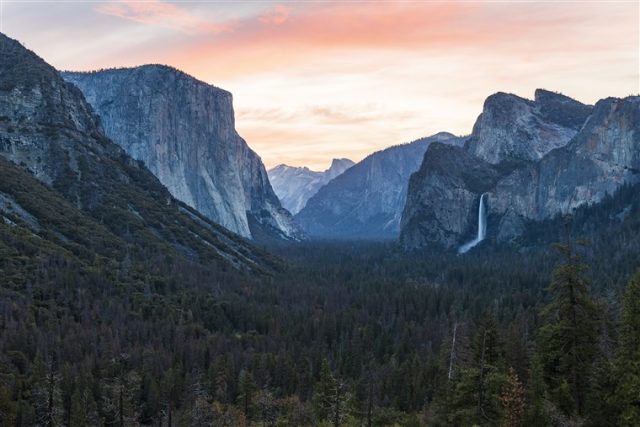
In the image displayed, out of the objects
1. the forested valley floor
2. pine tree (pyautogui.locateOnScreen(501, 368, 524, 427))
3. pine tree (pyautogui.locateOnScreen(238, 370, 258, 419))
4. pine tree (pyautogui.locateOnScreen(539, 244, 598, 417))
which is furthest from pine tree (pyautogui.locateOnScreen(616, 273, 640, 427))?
pine tree (pyautogui.locateOnScreen(238, 370, 258, 419))

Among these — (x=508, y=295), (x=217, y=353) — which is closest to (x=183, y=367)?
(x=217, y=353)

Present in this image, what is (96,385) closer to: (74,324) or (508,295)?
(74,324)

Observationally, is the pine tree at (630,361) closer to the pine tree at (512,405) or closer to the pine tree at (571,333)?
the pine tree at (571,333)

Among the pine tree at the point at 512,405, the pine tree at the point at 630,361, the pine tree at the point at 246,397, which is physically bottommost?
the pine tree at the point at 246,397

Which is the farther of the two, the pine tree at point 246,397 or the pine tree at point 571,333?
the pine tree at point 246,397

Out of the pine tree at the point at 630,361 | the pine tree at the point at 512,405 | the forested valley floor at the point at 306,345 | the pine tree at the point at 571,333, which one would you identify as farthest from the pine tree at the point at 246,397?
the pine tree at the point at 630,361

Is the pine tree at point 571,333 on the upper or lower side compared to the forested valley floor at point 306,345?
upper

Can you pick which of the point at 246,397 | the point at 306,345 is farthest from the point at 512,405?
the point at 306,345
